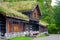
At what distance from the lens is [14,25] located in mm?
34250

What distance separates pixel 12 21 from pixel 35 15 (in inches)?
644

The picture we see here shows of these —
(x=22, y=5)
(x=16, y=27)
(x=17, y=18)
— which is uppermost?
(x=22, y=5)

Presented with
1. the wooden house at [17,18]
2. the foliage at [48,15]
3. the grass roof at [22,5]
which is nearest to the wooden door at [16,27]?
the wooden house at [17,18]

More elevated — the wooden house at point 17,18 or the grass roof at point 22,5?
the grass roof at point 22,5

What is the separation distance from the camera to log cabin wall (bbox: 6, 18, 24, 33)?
31228 millimetres

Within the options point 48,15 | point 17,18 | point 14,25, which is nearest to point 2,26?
point 17,18

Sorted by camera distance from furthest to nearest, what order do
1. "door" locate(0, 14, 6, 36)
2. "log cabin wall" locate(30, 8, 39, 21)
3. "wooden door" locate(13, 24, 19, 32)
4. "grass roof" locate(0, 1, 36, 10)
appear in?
"log cabin wall" locate(30, 8, 39, 21) → "grass roof" locate(0, 1, 36, 10) → "wooden door" locate(13, 24, 19, 32) → "door" locate(0, 14, 6, 36)

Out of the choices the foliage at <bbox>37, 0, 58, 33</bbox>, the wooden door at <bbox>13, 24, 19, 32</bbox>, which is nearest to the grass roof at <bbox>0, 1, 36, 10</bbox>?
the wooden door at <bbox>13, 24, 19, 32</bbox>

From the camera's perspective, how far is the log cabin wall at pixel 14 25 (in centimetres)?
3123

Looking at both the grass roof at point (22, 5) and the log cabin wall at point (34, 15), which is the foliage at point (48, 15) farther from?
the grass roof at point (22, 5)

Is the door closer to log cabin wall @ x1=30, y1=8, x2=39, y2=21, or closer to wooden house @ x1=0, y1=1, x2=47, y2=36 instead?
wooden house @ x1=0, y1=1, x2=47, y2=36

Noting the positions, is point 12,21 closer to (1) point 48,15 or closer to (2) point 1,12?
(2) point 1,12

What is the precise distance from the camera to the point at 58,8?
2977 inches

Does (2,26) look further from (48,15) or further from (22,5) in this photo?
(48,15)
